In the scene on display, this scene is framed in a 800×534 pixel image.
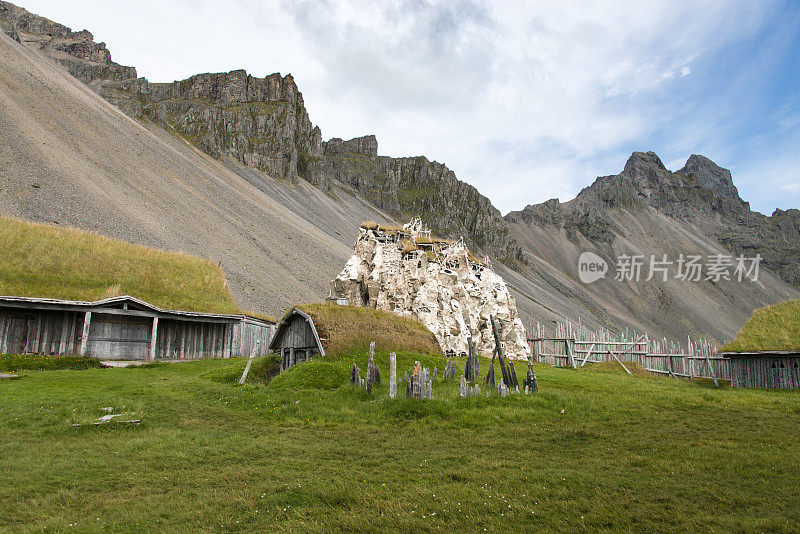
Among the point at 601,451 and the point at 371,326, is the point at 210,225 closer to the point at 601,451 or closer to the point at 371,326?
the point at 371,326

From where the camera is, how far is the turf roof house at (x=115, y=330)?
25.8 meters

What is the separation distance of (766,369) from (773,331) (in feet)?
6.71

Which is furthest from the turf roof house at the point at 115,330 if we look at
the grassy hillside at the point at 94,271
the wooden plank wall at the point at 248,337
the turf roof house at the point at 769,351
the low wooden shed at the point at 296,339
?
the turf roof house at the point at 769,351

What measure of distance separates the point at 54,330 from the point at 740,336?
3979 centimetres

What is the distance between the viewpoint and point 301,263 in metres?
79.6

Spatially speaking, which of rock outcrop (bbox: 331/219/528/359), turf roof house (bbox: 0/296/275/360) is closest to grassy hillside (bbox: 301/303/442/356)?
turf roof house (bbox: 0/296/275/360)

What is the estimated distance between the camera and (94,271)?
30.6m

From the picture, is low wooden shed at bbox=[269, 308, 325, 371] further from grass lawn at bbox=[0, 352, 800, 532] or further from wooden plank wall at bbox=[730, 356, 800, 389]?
wooden plank wall at bbox=[730, 356, 800, 389]

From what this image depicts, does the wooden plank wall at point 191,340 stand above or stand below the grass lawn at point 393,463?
above

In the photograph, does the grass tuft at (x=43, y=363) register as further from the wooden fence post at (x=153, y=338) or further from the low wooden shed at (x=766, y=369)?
the low wooden shed at (x=766, y=369)

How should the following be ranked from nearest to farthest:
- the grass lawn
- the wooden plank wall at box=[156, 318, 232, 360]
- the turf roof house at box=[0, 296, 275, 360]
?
the grass lawn, the turf roof house at box=[0, 296, 275, 360], the wooden plank wall at box=[156, 318, 232, 360]

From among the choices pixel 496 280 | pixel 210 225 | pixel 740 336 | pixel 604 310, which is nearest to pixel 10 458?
pixel 740 336

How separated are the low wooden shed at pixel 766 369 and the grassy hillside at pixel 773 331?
44 cm

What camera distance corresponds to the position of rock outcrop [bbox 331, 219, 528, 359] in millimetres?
39750
